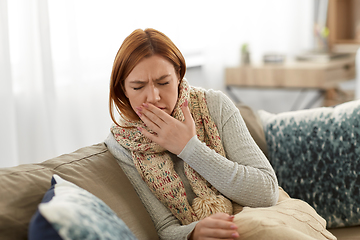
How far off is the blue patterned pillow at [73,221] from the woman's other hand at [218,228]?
0.25 metres

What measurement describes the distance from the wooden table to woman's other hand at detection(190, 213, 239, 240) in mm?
2326

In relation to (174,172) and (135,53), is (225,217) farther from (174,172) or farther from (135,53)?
(135,53)

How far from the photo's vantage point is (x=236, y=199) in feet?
4.00

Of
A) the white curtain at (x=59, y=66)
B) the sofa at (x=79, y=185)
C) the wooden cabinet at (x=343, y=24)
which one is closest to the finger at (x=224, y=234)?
the sofa at (x=79, y=185)

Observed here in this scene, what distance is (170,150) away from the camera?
1213mm

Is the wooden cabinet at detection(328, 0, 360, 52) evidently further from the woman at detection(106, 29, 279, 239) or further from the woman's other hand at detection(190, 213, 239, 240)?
the woman's other hand at detection(190, 213, 239, 240)

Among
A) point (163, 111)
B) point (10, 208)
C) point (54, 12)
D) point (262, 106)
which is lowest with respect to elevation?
point (262, 106)

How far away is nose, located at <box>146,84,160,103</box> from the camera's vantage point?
119 cm

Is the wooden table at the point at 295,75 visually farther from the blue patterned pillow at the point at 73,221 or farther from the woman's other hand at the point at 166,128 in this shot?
the blue patterned pillow at the point at 73,221

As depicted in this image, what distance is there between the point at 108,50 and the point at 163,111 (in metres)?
1.13

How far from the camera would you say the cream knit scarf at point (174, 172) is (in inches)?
47.3

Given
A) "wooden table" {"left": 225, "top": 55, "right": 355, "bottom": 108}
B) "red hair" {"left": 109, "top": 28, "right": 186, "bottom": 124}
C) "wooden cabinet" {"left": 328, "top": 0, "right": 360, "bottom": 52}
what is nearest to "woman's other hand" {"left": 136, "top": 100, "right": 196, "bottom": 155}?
"red hair" {"left": 109, "top": 28, "right": 186, "bottom": 124}

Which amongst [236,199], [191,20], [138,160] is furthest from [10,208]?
[191,20]

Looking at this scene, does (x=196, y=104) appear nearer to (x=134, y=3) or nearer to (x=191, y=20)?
(x=134, y=3)
